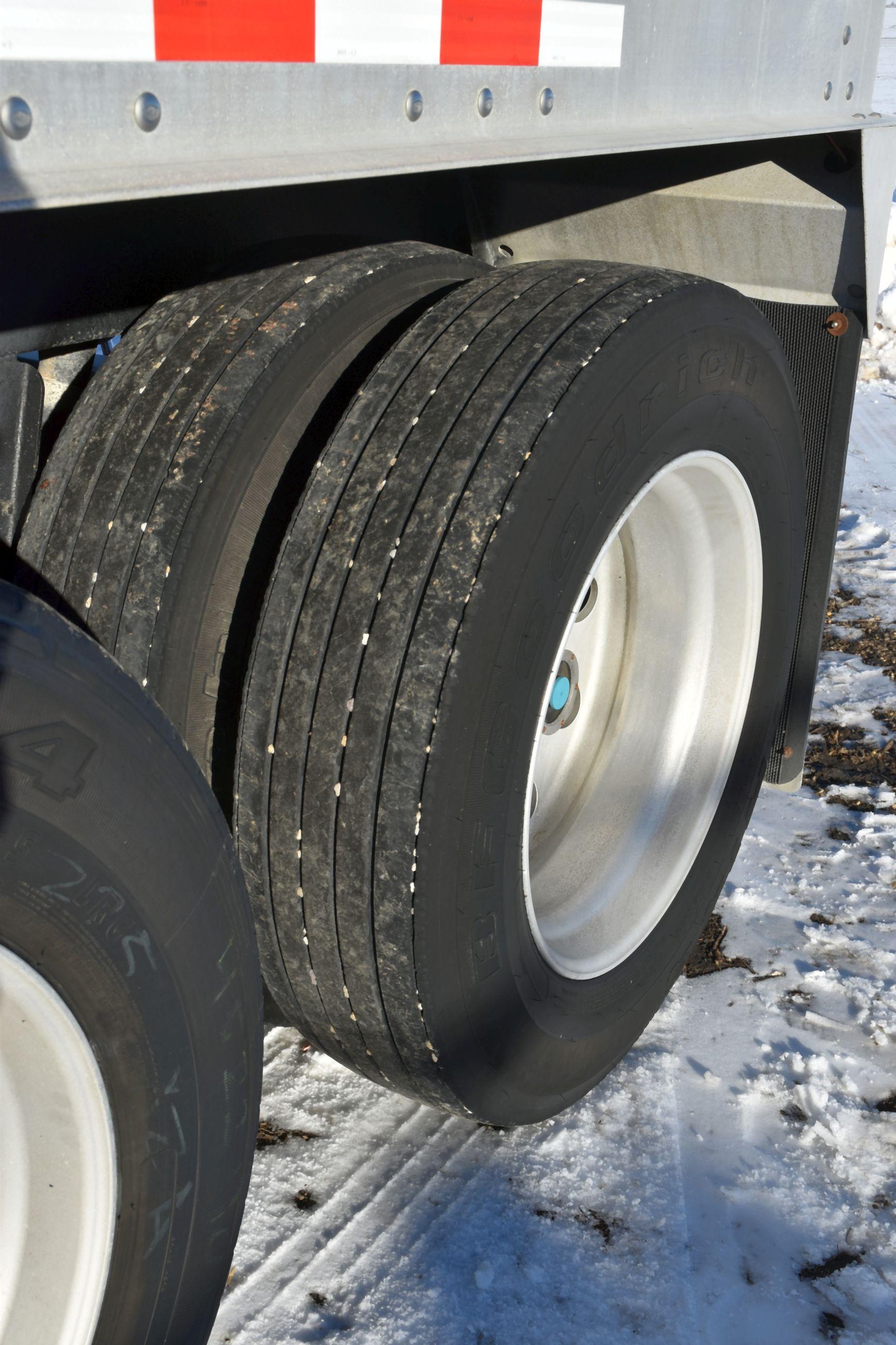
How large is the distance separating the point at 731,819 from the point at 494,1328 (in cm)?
112

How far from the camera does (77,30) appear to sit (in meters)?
0.90

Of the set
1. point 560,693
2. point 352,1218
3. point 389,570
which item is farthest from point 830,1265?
point 389,570

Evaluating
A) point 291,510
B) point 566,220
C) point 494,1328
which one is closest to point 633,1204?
point 494,1328

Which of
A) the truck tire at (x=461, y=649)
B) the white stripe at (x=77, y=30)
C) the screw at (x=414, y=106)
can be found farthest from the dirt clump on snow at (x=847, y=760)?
the white stripe at (x=77, y=30)

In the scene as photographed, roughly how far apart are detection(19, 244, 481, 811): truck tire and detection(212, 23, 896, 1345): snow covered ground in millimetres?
700

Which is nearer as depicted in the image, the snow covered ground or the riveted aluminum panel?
the riveted aluminum panel

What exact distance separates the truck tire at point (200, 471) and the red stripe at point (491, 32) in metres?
0.36

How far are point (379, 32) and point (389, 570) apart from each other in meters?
0.58

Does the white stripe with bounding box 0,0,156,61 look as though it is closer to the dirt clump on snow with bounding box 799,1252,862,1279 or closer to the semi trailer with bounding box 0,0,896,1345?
the semi trailer with bounding box 0,0,896,1345

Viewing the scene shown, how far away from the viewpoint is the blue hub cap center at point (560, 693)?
214 centimetres

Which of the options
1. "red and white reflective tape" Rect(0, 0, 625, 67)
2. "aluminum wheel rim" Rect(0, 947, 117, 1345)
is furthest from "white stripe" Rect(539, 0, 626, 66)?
"aluminum wheel rim" Rect(0, 947, 117, 1345)

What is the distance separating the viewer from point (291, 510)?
1566mm

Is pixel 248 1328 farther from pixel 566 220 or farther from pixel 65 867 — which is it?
pixel 566 220

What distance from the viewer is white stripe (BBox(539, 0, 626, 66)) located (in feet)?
4.65
